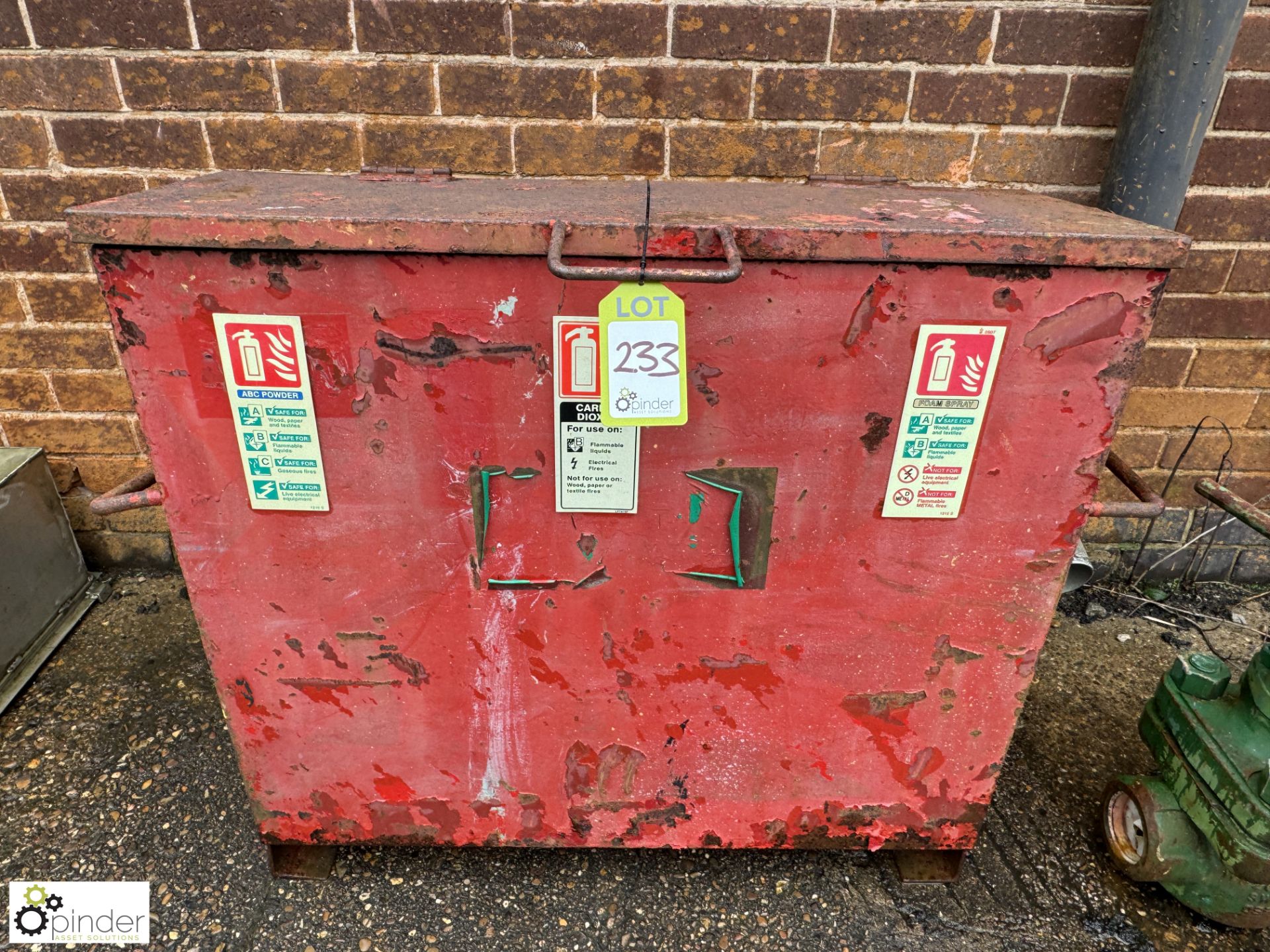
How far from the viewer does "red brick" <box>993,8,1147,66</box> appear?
183 cm

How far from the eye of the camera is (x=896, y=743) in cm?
143

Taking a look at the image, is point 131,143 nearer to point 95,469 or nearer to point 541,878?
point 95,469

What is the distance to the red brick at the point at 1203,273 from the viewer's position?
2076 mm

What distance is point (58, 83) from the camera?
189 centimetres

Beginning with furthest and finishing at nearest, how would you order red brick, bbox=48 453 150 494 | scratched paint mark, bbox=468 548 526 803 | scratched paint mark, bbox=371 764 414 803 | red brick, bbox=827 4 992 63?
red brick, bbox=48 453 150 494
red brick, bbox=827 4 992 63
scratched paint mark, bbox=371 764 414 803
scratched paint mark, bbox=468 548 526 803

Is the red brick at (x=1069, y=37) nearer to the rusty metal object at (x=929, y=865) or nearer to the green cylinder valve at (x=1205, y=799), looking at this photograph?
the green cylinder valve at (x=1205, y=799)

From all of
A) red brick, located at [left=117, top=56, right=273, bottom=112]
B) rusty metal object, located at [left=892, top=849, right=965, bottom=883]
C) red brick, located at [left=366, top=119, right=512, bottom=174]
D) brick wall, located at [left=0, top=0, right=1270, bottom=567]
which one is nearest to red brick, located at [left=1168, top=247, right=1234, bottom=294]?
brick wall, located at [left=0, top=0, right=1270, bottom=567]

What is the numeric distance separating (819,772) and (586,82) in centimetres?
169

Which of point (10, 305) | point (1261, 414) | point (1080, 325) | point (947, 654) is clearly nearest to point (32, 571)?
point (10, 305)

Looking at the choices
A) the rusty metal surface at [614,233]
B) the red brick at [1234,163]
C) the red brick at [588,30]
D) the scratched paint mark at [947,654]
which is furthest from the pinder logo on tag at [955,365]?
the red brick at [1234,163]

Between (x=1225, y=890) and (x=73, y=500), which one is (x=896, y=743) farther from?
(x=73, y=500)

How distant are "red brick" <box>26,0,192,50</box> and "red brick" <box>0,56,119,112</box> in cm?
4

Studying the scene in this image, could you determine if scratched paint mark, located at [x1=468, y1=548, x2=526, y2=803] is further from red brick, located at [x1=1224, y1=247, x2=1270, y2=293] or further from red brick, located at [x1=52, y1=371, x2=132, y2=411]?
red brick, located at [x1=1224, y1=247, x2=1270, y2=293]

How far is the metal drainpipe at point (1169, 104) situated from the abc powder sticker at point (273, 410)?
1.89 meters
